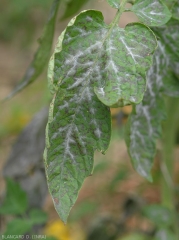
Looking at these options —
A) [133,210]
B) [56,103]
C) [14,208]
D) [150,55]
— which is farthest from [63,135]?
[133,210]

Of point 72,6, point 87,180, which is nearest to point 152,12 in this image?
point 72,6

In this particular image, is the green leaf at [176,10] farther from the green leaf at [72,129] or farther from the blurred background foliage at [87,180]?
the blurred background foliage at [87,180]

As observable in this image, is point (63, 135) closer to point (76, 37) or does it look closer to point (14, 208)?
point (76, 37)

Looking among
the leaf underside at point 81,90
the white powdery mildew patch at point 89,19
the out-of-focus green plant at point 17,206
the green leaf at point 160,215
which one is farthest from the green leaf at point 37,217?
the white powdery mildew patch at point 89,19

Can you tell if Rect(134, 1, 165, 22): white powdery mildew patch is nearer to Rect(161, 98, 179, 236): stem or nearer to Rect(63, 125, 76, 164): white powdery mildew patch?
Rect(63, 125, 76, 164): white powdery mildew patch

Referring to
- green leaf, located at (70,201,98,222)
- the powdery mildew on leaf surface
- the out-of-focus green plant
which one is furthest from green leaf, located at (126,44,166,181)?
green leaf, located at (70,201,98,222)
